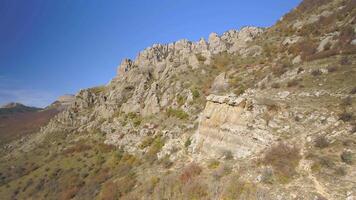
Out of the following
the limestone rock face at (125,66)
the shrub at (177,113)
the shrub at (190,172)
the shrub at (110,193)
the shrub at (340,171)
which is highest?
the limestone rock face at (125,66)

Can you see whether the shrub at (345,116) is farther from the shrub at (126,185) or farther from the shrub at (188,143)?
the shrub at (126,185)

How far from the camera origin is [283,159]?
59.8ft

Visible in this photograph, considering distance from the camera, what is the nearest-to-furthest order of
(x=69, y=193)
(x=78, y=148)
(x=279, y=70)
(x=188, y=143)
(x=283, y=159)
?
(x=283, y=159) < (x=188, y=143) < (x=279, y=70) < (x=69, y=193) < (x=78, y=148)

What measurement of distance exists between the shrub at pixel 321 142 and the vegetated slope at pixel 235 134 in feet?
0.24

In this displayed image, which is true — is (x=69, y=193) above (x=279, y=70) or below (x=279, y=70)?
below

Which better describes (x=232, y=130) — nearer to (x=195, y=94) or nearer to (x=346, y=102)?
(x=346, y=102)

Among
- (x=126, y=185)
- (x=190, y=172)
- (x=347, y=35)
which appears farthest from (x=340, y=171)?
(x=126, y=185)

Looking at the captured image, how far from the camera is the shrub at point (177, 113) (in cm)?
4233

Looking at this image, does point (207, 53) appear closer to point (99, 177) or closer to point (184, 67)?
point (184, 67)

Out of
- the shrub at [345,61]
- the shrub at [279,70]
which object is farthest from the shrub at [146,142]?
the shrub at [345,61]

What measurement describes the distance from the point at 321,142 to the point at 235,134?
23.5 feet

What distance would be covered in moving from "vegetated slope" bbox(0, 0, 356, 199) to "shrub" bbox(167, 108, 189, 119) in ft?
0.73

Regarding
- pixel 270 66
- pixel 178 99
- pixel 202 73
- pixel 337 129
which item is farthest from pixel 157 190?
pixel 202 73

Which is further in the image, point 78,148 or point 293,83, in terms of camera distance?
point 78,148
